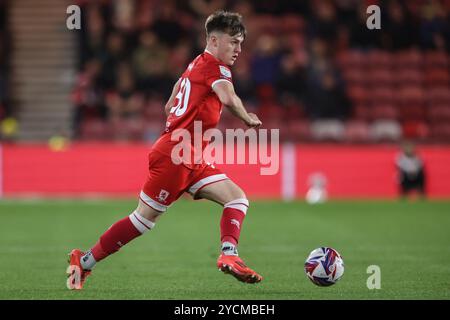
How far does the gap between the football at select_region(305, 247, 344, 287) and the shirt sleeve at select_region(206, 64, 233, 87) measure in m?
1.53

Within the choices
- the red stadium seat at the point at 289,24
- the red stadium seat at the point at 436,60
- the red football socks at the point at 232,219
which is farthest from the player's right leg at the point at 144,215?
the red stadium seat at the point at 289,24

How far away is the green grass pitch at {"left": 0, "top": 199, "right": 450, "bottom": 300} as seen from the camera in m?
7.30

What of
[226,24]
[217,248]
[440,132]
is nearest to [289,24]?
[440,132]

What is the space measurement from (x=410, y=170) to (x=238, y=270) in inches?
438

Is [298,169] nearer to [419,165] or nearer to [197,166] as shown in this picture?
[419,165]

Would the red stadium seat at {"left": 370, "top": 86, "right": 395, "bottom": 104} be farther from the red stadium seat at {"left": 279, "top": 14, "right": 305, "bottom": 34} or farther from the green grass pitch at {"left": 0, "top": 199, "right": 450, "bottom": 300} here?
the green grass pitch at {"left": 0, "top": 199, "right": 450, "bottom": 300}

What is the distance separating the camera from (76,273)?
24.4 ft

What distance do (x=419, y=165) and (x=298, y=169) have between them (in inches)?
87.1

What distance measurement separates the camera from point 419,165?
58.2 ft

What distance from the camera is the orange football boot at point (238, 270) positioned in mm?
7066

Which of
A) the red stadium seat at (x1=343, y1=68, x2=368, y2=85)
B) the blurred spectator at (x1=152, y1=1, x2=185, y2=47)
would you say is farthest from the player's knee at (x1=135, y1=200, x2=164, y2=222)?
the red stadium seat at (x1=343, y1=68, x2=368, y2=85)

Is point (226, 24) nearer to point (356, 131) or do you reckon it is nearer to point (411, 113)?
point (356, 131)
